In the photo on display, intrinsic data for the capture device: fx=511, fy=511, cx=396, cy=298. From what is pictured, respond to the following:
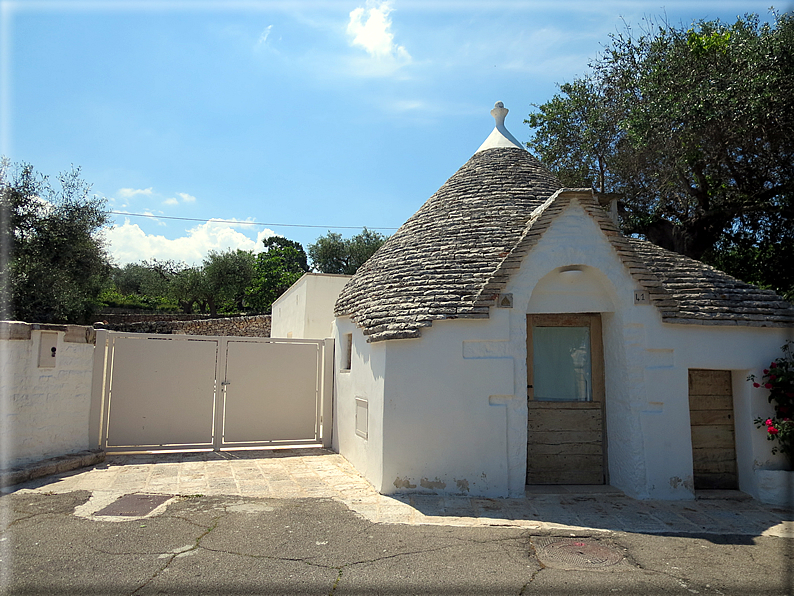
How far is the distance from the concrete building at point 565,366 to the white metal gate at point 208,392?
2949mm

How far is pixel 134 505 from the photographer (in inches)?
252

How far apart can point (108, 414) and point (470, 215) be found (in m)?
7.55

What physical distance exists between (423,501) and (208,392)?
5.35m

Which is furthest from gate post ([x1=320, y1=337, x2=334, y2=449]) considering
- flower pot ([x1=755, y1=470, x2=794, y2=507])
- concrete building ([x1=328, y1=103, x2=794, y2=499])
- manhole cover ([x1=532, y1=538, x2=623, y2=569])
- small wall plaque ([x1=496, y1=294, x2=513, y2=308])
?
flower pot ([x1=755, y1=470, x2=794, y2=507])

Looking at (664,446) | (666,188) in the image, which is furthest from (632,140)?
(664,446)

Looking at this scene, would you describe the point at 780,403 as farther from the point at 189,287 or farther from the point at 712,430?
the point at 189,287

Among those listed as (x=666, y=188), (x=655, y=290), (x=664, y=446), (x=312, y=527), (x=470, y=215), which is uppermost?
(x=666, y=188)

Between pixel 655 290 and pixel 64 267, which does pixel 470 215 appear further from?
pixel 64 267

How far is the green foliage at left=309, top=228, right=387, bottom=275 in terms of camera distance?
4244 centimetres

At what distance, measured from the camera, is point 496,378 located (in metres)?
7.17

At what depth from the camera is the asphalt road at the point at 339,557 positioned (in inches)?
167

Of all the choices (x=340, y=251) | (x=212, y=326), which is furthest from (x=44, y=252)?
(x=340, y=251)

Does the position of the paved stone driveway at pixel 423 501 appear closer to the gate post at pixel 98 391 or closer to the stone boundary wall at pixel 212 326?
the gate post at pixel 98 391

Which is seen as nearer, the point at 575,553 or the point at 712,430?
the point at 575,553
